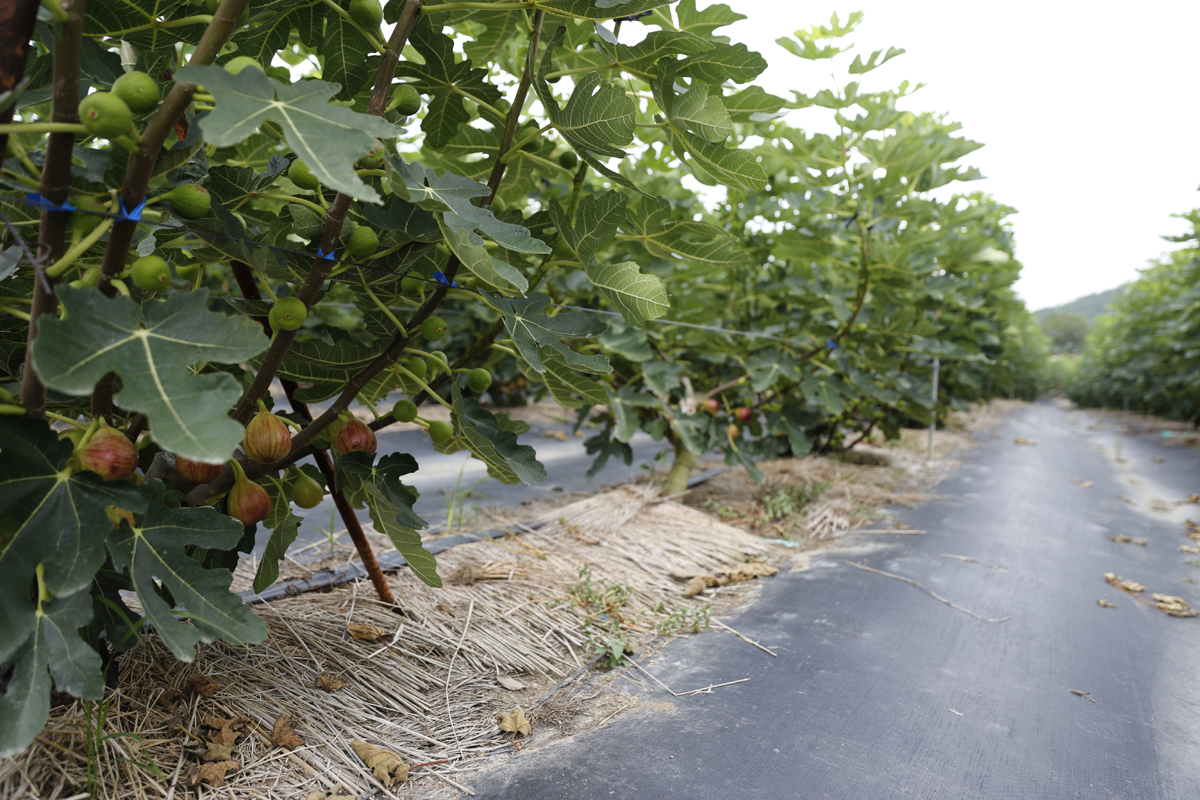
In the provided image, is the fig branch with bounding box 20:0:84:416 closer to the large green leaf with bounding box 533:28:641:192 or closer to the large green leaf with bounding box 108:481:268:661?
the large green leaf with bounding box 108:481:268:661

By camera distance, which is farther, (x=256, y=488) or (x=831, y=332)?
(x=831, y=332)

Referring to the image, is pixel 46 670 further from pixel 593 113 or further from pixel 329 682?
pixel 593 113

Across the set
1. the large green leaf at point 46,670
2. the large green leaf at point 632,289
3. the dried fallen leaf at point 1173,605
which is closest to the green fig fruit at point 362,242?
the large green leaf at point 632,289

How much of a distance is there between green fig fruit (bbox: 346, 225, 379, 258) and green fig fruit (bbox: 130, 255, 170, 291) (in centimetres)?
26

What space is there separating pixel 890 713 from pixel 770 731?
33cm

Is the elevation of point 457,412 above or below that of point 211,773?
above

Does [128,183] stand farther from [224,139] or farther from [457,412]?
[457,412]

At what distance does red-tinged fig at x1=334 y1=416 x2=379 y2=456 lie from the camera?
1178 millimetres

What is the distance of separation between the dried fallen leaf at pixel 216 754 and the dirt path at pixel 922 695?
42cm

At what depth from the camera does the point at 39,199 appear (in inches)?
30.0

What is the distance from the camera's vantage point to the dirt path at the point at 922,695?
4.17ft

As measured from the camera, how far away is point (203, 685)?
121 centimetres

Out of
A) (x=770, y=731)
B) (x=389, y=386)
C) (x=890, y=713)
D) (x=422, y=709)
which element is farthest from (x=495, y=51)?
(x=890, y=713)

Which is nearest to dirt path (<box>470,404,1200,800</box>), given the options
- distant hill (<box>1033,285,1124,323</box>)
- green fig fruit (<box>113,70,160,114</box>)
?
green fig fruit (<box>113,70,160,114</box>)
